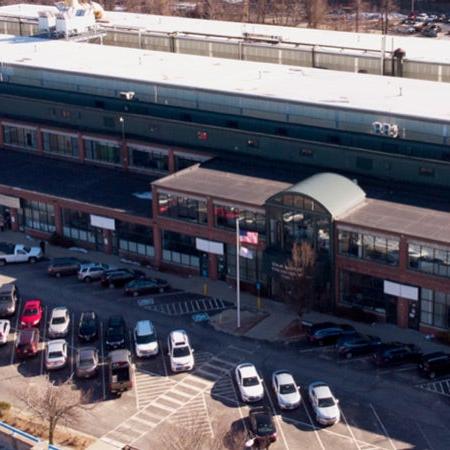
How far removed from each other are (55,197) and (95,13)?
41.0 metres

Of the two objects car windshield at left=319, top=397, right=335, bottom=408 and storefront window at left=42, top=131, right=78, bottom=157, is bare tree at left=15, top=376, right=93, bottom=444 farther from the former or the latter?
storefront window at left=42, top=131, right=78, bottom=157

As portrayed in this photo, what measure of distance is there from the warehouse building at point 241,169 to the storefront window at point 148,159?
0.18m

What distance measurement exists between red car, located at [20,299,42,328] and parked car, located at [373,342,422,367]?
23.1 m

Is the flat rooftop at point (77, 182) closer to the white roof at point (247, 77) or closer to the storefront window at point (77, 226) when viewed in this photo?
the storefront window at point (77, 226)

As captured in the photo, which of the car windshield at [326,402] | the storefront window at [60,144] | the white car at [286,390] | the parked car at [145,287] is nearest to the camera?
the car windshield at [326,402]

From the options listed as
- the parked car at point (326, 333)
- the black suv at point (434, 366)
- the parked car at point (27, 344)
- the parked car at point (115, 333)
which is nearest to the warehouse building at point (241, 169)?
the parked car at point (326, 333)

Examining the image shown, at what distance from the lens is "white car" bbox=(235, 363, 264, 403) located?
60844 mm

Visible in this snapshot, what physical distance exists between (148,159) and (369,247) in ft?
85.2

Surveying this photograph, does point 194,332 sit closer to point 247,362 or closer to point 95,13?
point 247,362

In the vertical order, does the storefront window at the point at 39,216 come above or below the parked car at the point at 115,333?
above

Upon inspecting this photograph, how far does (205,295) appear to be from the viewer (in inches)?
2990

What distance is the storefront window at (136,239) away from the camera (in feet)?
267

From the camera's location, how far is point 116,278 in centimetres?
7738

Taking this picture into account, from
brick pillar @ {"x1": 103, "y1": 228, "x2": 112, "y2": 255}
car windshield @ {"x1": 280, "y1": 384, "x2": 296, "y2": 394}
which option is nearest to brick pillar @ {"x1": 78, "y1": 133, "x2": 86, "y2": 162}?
brick pillar @ {"x1": 103, "y1": 228, "x2": 112, "y2": 255}
